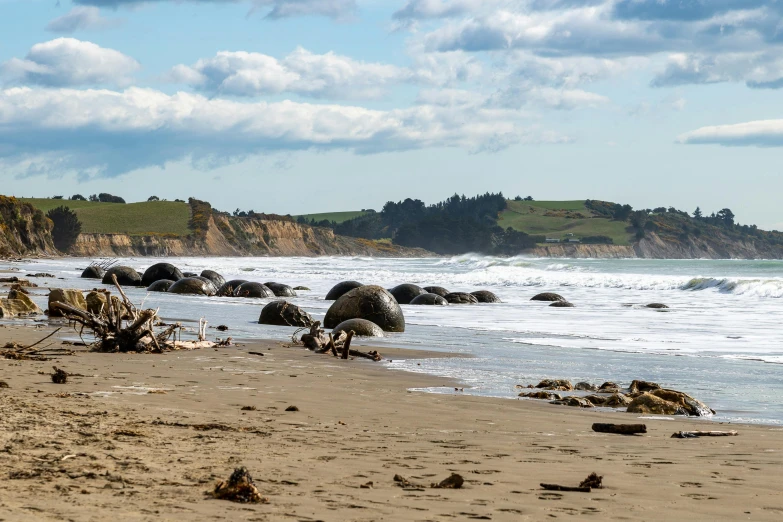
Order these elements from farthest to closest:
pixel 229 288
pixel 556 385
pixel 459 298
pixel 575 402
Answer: pixel 229 288 → pixel 459 298 → pixel 556 385 → pixel 575 402

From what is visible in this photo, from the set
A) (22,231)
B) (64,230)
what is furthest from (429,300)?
(64,230)

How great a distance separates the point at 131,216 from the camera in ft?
529

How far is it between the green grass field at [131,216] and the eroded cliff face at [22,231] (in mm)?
40590

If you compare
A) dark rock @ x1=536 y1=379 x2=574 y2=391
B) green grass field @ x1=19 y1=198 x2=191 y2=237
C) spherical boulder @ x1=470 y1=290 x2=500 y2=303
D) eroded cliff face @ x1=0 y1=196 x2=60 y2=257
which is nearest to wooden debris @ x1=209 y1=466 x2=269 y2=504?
dark rock @ x1=536 y1=379 x2=574 y2=391

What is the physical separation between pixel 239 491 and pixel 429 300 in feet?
81.8

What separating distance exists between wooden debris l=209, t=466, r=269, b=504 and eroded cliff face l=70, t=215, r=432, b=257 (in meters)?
123

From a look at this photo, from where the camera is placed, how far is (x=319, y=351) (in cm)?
1465

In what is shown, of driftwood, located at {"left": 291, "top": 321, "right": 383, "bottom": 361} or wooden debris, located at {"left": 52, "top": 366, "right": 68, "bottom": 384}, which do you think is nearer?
wooden debris, located at {"left": 52, "top": 366, "right": 68, "bottom": 384}

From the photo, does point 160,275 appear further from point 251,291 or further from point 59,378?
point 59,378

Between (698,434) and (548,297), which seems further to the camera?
(548,297)

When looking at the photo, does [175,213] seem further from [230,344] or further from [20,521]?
[20,521]

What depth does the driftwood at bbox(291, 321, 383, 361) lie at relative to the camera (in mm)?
13867

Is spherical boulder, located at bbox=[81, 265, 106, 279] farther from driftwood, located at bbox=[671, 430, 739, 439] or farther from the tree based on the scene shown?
the tree

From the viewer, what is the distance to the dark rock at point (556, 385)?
432 inches
